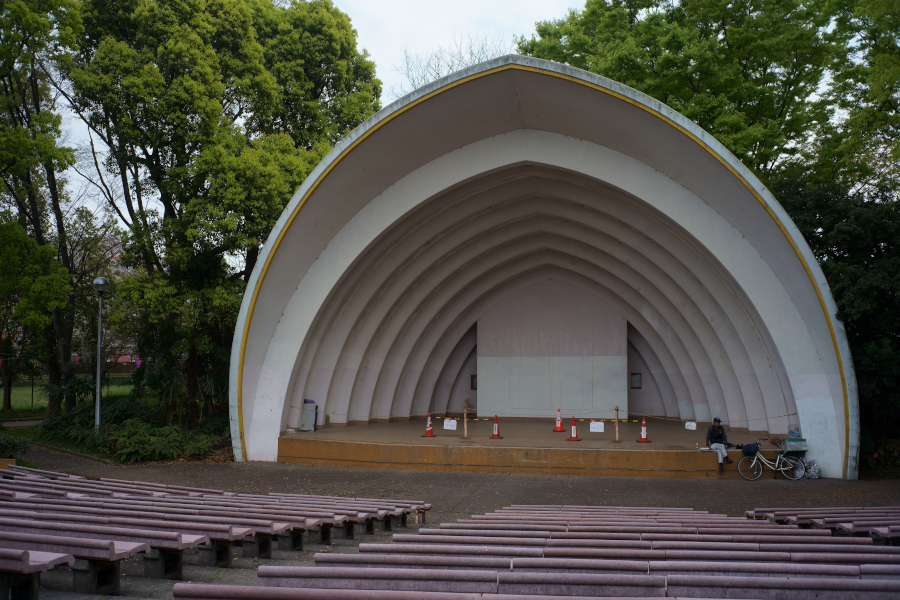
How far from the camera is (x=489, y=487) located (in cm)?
1266

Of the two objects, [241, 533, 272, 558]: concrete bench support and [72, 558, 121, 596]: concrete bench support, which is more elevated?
[72, 558, 121, 596]: concrete bench support

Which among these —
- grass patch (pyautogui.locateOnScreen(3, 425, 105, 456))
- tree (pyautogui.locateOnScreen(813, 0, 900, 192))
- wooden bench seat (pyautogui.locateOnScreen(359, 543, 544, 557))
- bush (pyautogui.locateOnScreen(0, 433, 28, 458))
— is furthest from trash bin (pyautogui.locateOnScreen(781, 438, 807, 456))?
bush (pyautogui.locateOnScreen(0, 433, 28, 458))

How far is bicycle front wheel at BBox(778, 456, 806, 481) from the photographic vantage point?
43.8 ft

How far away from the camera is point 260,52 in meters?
19.9

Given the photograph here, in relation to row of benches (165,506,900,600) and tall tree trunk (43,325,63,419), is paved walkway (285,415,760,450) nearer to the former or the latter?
row of benches (165,506,900,600)

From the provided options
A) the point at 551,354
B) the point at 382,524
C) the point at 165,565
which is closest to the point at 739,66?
the point at 551,354

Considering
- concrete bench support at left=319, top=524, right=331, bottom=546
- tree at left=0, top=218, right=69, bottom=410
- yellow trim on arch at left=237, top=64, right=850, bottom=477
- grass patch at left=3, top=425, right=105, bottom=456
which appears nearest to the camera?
concrete bench support at left=319, top=524, right=331, bottom=546

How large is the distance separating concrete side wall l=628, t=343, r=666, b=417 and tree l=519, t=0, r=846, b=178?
783 cm

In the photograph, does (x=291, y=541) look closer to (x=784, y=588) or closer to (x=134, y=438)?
(x=784, y=588)

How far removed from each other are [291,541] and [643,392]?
61.4 ft

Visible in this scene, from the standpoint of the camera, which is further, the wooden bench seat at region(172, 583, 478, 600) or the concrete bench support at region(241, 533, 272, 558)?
the concrete bench support at region(241, 533, 272, 558)

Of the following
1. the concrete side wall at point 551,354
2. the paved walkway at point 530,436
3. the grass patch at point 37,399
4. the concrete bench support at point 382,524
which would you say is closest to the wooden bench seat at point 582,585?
the concrete bench support at point 382,524

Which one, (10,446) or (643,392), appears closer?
(10,446)

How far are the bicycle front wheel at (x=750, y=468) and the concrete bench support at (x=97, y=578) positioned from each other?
1290 cm
